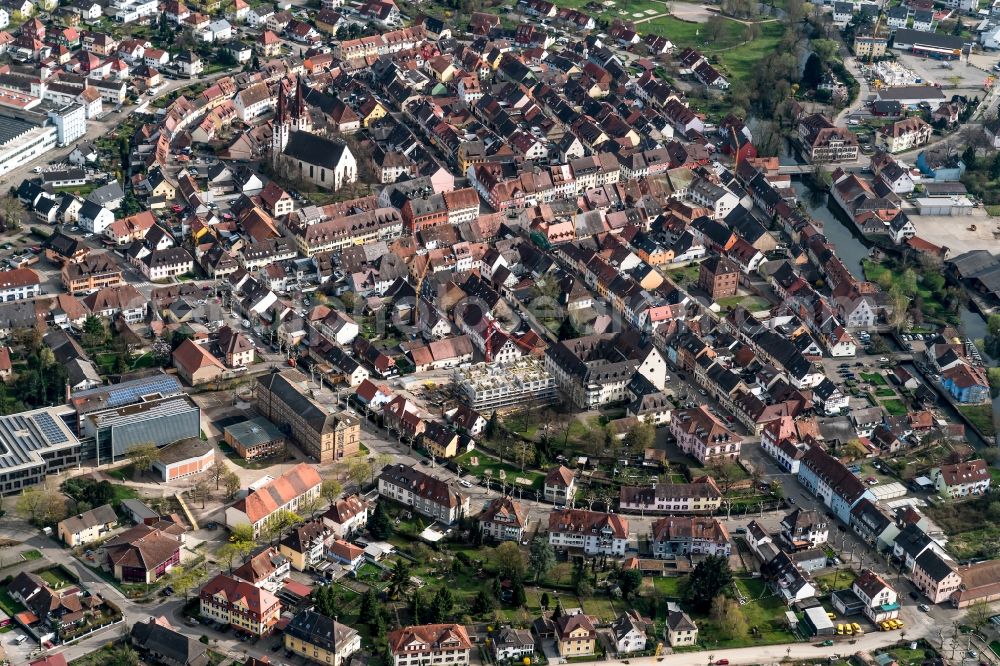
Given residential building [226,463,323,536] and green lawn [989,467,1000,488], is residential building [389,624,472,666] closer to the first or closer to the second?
residential building [226,463,323,536]

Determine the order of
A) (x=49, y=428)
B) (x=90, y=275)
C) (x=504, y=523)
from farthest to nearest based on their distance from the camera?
(x=90, y=275) → (x=49, y=428) → (x=504, y=523)

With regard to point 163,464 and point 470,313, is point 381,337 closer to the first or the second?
point 470,313

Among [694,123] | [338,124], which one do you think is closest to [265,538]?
[338,124]

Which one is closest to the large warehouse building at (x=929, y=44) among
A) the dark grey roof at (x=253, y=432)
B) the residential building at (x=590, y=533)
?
the residential building at (x=590, y=533)

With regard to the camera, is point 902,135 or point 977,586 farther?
point 902,135

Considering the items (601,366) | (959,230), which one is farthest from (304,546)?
(959,230)

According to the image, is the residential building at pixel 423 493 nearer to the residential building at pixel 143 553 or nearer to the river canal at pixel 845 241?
the residential building at pixel 143 553

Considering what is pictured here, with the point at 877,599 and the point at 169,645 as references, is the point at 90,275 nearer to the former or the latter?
the point at 169,645
